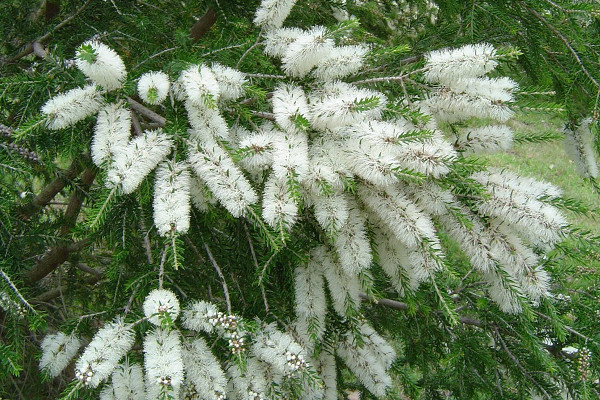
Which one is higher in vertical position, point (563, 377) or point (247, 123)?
point (247, 123)

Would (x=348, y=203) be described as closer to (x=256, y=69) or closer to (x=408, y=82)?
(x=408, y=82)

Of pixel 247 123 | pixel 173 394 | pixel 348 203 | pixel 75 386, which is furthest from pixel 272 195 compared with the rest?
pixel 75 386

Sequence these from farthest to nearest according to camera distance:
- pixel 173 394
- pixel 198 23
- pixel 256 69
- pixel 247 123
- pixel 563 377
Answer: pixel 198 23, pixel 563 377, pixel 256 69, pixel 247 123, pixel 173 394

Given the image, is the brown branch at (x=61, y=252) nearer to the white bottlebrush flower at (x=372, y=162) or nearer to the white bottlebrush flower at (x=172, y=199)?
the white bottlebrush flower at (x=172, y=199)

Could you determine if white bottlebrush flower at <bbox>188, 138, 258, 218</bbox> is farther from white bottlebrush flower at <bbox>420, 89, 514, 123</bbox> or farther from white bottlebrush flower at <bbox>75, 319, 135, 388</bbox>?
white bottlebrush flower at <bbox>420, 89, 514, 123</bbox>

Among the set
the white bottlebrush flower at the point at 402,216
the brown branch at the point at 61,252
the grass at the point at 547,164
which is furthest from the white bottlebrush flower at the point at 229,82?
the grass at the point at 547,164

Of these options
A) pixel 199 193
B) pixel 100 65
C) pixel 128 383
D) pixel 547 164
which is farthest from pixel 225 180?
pixel 547 164
